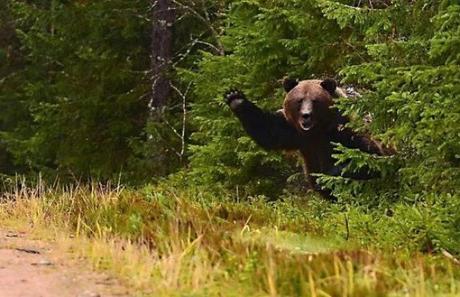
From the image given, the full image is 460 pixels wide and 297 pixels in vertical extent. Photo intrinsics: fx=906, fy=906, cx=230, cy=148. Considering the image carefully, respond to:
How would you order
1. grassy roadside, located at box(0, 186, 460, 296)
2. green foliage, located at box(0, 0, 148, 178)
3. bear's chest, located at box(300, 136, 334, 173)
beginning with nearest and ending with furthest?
grassy roadside, located at box(0, 186, 460, 296) → bear's chest, located at box(300, 136, 334, 173) → green foliage, located at box(0, 0, 148, 178)

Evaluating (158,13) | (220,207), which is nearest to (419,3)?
(220,207)

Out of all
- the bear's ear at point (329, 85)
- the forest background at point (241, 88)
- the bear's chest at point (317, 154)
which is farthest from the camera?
the bear's chest at point (317, 154)

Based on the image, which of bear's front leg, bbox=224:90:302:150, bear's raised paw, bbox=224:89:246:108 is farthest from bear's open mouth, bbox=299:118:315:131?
bear's raised paw, bbox=224:89:246:108

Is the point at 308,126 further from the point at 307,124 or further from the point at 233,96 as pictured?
the point at 233,96

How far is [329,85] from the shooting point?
10562mm

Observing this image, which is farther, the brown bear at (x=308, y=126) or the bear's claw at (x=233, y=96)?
the bear's claw at (x=233, y=96)

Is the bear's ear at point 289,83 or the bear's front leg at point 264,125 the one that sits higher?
the bear's ear at point 289,83

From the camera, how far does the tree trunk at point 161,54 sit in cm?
1681

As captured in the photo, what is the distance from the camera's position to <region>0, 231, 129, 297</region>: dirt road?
5156 millimetres

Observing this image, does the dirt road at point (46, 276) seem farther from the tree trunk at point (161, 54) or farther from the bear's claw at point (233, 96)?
the tree trunk at point (161, 54)

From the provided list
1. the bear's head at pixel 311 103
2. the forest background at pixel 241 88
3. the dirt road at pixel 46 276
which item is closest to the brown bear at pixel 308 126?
the bear's head at pixel 311 103

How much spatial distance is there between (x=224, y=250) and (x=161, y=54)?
458 inches

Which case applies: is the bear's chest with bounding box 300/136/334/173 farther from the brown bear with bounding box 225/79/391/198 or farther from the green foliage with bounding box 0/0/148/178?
the green foliage with bounding box 0/0/148/178

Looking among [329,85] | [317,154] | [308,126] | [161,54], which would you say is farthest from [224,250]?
[161,54]
